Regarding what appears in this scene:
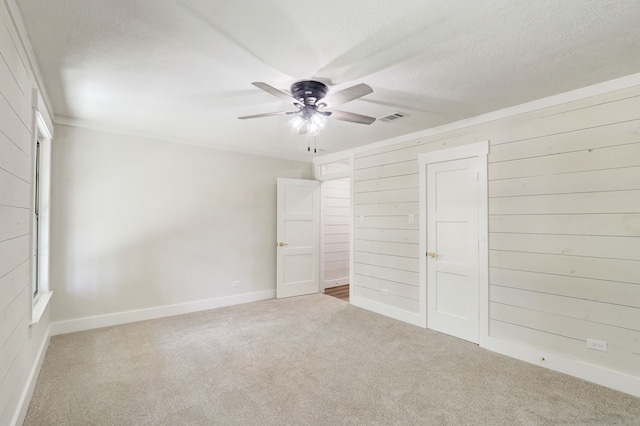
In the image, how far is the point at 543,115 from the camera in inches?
116

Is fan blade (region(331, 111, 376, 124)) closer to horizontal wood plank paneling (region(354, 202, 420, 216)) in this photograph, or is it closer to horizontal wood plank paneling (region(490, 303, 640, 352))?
horizontal wood plank paneling (region(354, 202, 420, 216))

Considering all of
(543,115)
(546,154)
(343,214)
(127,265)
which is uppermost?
(543,115)

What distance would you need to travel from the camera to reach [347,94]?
223 cm

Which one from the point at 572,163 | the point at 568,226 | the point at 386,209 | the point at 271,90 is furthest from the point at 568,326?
the point at 271,90

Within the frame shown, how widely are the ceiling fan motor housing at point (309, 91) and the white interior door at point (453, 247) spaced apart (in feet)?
6.39

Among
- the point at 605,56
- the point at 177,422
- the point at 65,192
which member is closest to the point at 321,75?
the point at 605,56

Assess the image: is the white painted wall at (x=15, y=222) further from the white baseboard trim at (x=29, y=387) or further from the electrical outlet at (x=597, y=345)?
the electrical outlet at (x=597, y=345)

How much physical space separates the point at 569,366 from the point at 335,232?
424cm

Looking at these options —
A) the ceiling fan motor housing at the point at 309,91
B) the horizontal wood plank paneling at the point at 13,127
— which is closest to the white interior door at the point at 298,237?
the ceiling fan motor housing at the point at 309,91

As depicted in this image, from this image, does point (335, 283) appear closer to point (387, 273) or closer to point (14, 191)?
point (387, 273)

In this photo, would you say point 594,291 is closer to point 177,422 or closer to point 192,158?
point 177,422

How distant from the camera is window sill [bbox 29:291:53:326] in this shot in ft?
8.09

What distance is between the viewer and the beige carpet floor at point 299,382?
2.17m

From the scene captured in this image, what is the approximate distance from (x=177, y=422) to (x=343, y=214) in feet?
16.2
